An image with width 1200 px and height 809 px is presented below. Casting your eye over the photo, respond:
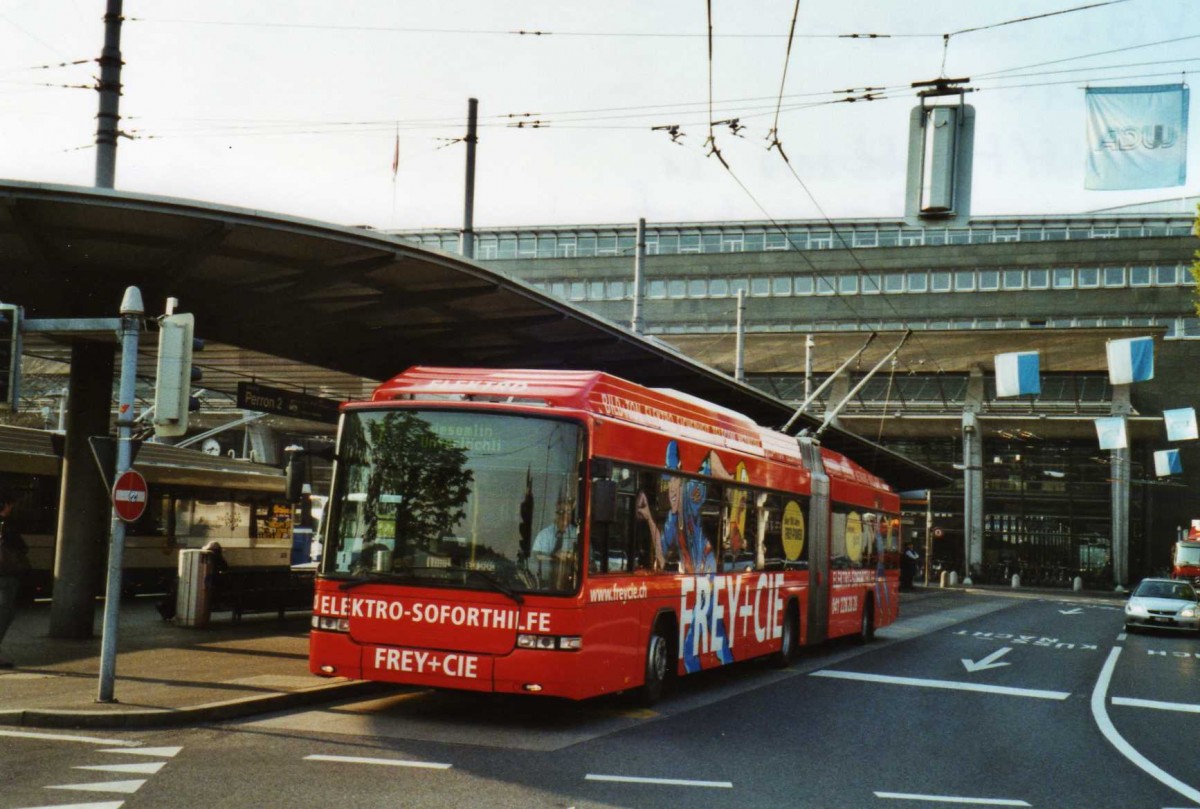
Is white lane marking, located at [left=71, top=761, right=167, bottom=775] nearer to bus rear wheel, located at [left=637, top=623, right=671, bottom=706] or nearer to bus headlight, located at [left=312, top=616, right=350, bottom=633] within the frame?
bus headlight, located at [left=312, top=616, right=350, bottom=633]

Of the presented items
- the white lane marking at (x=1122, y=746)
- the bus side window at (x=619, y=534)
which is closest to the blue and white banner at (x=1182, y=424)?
the white lane marking at (x=1122, y=746)

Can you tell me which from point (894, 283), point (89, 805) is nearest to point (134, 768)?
point (89, 805)

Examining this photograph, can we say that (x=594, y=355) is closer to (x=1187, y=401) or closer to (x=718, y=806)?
(x=718, y=806)

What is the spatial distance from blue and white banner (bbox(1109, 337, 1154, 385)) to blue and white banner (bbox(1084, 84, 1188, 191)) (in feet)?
64.0

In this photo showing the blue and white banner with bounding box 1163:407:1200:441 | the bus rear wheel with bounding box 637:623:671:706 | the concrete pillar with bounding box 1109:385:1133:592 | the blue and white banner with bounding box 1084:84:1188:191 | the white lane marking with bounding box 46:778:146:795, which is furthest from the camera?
the concrete pillar with bounding box 1109:385:1133:592

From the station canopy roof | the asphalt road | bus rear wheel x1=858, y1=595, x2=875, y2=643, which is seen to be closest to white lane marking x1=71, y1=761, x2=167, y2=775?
the asphalt road

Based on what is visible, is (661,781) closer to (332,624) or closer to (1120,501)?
(332,624)

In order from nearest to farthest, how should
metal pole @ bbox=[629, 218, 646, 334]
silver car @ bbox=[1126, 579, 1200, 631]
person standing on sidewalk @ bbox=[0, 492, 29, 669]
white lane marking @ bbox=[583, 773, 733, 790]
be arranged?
white lane marking @ bbox=[583, 773, 733, 790] → person standing on sidewalk @ bbox=[0, 492, 29, 669] → metal pole @ bbox=[629, 218, 646, 334] → silver car @ bbox=[1126, 579, 1200, 631]

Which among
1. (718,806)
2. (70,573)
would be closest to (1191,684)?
(718,806)

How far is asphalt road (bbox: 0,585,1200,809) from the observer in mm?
7953

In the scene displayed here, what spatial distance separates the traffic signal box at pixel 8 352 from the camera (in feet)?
37.3

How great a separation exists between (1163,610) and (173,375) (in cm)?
2521

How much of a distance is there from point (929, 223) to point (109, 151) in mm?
9024

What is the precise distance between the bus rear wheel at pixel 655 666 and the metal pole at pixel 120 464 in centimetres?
479
